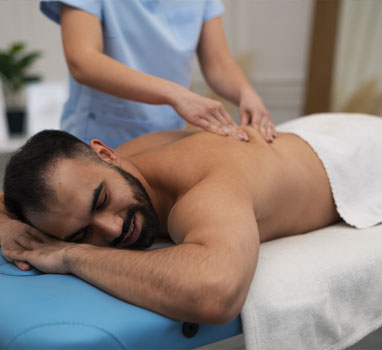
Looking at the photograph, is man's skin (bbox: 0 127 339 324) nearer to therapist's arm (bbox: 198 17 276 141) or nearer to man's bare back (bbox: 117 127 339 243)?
man's bare back (bbox: 117 127 339 243)

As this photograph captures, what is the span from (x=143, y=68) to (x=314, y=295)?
111cm

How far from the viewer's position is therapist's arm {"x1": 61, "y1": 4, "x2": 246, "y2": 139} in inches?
54.6

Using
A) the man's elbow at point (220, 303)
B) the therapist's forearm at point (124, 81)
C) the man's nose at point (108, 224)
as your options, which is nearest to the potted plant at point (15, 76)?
the therapist's forearm at point (124, 81)

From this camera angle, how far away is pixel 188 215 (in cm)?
103

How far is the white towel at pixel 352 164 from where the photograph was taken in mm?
1413

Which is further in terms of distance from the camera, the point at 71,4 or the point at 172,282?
the point at 71,4

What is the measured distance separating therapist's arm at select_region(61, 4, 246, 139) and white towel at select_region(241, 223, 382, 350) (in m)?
0.42

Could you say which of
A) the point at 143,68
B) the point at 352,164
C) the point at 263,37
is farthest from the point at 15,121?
the point at 352,164

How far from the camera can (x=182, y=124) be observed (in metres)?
1.93

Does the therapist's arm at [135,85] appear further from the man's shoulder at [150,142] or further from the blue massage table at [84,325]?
the blue massage table at [84,325]

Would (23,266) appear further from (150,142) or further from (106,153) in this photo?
(150,142)

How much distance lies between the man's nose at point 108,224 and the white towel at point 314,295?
361mm

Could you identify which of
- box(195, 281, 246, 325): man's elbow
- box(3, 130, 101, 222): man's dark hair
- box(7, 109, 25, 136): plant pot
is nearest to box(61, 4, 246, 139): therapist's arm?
box(3, 130, 101, 222): man's dark hair

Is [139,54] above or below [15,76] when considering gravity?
above
